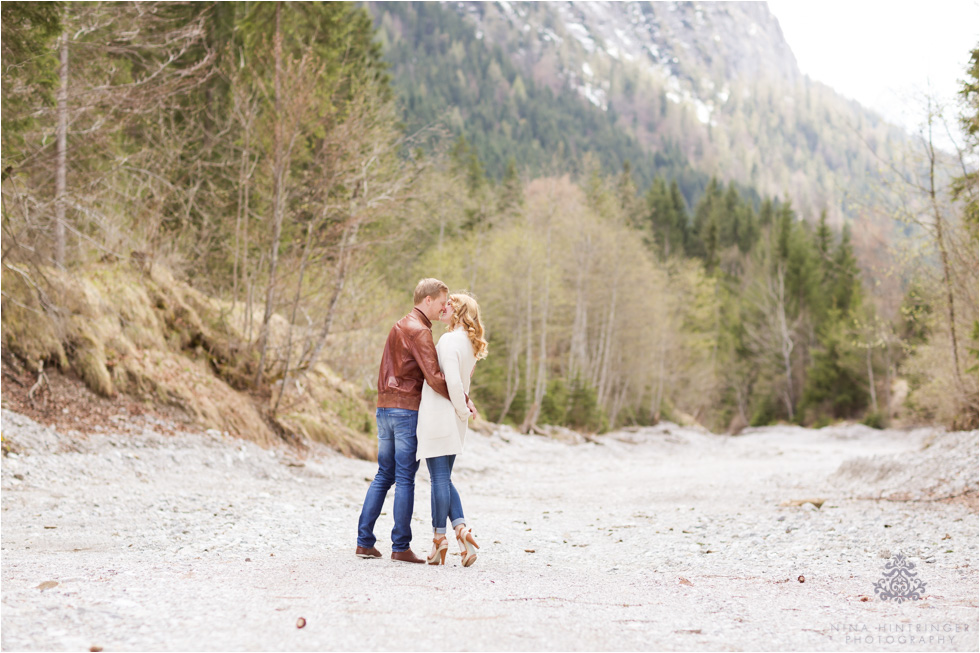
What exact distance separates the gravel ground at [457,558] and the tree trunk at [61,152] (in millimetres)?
3099

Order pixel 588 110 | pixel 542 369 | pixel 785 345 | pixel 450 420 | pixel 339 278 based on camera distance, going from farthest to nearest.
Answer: pixel 588 110
pixel 785 345
pixel 542 369
pixel 339 278
pixel 450 420

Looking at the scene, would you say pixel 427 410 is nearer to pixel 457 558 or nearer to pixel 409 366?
pixel 409 366

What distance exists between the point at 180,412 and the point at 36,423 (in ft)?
7.61

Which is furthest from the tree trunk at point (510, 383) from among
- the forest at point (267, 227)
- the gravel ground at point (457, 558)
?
the gravel ground at point (457, 558)

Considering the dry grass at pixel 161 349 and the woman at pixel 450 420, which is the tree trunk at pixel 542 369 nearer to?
the dry grass at pixel 161 349

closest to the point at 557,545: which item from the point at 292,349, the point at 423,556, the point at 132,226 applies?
the point at 423,556

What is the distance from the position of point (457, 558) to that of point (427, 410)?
1.40 metres

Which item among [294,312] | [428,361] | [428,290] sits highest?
[294,312]

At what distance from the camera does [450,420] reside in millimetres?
4949

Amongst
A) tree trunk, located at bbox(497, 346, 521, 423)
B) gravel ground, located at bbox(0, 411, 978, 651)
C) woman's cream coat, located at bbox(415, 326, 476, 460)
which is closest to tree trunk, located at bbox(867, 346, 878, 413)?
tree trunk, located at bbox(497, 346, 521, 423)

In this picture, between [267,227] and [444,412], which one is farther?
[267,227]

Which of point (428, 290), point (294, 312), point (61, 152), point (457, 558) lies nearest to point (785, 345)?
point (294, 312)

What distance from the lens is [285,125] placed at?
472 inches

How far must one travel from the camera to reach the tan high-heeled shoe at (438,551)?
4.96m
